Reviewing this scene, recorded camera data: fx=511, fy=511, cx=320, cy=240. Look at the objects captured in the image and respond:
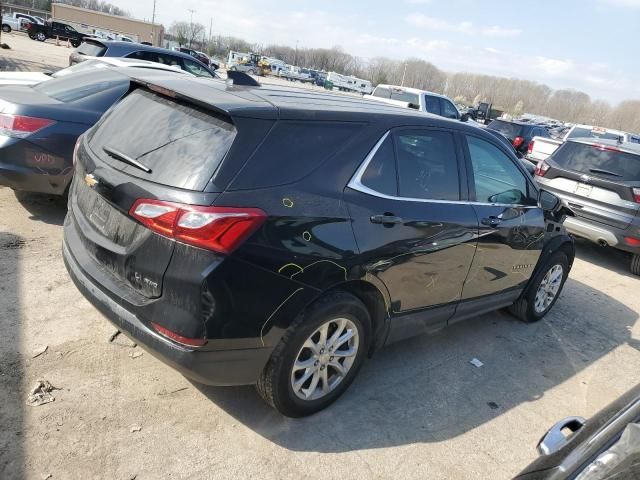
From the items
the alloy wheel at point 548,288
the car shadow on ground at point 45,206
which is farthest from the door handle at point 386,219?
the car shadow on ground at point 45,206

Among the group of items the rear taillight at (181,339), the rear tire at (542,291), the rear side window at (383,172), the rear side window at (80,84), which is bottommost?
the rear tire at (542,291)

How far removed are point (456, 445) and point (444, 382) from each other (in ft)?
2.22

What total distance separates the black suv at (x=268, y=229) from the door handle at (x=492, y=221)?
0.16 m

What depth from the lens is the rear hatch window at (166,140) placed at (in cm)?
249

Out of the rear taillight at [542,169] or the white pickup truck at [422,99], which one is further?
the white pickup truck at [422,99]

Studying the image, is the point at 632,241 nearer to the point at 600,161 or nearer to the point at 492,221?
the point at 600,161

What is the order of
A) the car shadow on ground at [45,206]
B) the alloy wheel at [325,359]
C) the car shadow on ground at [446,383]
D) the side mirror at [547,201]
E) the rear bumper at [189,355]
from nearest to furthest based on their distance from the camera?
the rear bumper at [189,355]
the alloy wheel at [325,359]
the car shadow on ground at [446,383]
the side mirror at [547,201]
the car shadow on ground at [45,206]

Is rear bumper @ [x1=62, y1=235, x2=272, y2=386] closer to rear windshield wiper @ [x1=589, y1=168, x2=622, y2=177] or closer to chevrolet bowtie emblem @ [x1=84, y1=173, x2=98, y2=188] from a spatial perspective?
chevrolet bowtie emblem @ [x1=84, y1=173, x2=98, y2=188]

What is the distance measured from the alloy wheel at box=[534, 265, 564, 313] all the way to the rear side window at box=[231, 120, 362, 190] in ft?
9.94

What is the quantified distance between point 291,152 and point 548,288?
3.57 meters

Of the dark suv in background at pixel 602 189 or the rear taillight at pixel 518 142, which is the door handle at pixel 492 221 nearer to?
the dark suv in background at pixel 602 189

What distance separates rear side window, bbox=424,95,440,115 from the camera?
570 inches

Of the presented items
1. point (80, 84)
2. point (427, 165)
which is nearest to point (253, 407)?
point (427, 165)

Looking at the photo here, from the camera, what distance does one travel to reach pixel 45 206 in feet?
18.4
